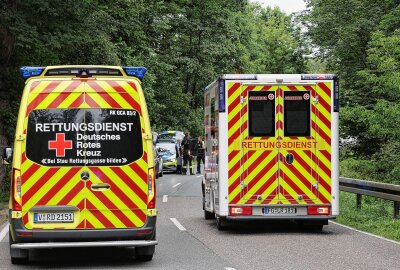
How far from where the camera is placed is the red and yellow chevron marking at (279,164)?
14.6 metres

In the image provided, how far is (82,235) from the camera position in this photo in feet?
33.8

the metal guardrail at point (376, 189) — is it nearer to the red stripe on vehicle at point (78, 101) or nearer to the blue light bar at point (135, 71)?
the blue light bar at point (135, 71)

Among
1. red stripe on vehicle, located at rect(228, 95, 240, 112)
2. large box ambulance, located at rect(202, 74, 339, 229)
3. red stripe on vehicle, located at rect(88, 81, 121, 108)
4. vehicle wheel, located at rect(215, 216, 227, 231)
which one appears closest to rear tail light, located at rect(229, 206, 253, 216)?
large box ambulance, located at rect(202, 74, 339, 229)

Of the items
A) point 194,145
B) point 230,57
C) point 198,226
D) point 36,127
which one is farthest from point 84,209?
point 230,57

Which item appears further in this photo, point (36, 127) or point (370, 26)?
point (370, 26)

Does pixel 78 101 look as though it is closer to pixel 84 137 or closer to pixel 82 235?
pixel 84 137

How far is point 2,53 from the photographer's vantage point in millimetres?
25391

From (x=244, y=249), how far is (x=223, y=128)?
111 inches

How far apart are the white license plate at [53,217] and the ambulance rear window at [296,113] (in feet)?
17.9

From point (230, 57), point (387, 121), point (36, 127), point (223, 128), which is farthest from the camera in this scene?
point (230, 57)

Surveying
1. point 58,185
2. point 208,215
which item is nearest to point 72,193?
point 58,185

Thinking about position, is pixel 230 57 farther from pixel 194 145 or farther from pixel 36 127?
pixel 36 127

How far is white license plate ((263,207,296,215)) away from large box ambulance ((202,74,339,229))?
0.06 ft

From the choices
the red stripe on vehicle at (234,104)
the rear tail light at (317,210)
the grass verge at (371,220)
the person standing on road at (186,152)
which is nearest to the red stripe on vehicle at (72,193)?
the red stripe on vehicle at (234,104)
